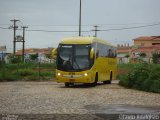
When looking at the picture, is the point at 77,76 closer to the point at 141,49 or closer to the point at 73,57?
the point at 73,57

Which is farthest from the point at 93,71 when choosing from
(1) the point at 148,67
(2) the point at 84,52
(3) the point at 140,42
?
(3) the point at 140,42

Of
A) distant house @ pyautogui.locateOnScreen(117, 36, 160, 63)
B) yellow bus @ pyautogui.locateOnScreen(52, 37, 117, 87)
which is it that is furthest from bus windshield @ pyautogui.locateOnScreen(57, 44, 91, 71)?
distant house @ pyautogui.locateOnScreen(117, 36, 160, 63)

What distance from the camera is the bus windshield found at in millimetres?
32688

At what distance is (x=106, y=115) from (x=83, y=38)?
1897 centimetres

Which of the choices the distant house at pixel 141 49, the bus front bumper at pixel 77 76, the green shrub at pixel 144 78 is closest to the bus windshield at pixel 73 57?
the bus front bumper at pixel 77 76

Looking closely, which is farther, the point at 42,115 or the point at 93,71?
the point at 93,71

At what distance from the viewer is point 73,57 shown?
32781mm

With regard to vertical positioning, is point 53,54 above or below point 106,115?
above

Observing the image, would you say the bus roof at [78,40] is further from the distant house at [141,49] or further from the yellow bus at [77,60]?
the distant house at [141,49]

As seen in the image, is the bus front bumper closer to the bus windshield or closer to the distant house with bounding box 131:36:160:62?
the bus windshield

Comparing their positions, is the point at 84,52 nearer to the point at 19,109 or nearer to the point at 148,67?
the point at 148,67

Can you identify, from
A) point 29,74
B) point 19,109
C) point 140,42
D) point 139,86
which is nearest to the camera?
point 19,109

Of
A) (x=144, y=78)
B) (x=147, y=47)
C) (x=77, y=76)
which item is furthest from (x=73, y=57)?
(x=147, y=47)

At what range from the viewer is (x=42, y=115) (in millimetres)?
14859
